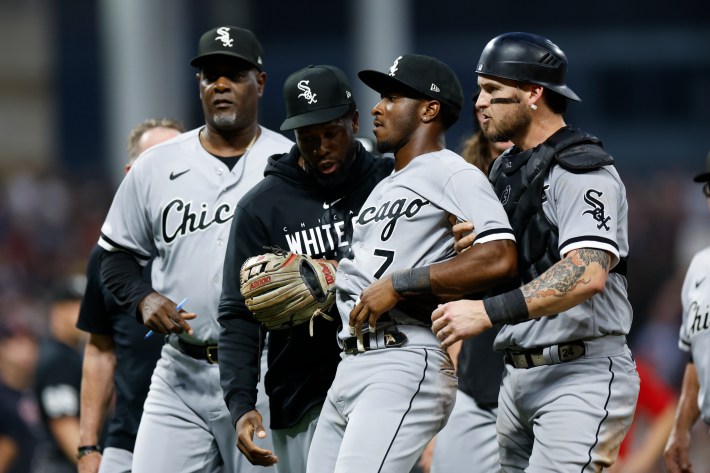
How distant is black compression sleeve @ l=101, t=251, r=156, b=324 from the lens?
496 cm

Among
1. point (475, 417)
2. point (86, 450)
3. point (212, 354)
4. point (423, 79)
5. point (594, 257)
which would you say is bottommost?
point (86, 450)

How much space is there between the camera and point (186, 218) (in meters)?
5.06

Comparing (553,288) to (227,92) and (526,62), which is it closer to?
(526,62)

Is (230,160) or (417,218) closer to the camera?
(417,218)

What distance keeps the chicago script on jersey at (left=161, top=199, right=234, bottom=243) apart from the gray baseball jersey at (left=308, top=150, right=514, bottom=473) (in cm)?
93

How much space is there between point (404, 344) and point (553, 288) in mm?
573

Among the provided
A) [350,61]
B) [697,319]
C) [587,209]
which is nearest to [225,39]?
[587,209]

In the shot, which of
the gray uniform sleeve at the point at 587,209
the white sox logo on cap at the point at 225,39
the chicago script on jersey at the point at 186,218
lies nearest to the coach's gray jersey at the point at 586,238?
the gray uniform sleeve at the point at 587,209

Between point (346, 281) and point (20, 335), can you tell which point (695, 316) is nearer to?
point (346, 281)

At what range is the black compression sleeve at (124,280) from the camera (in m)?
4.96

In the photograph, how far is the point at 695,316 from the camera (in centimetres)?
508

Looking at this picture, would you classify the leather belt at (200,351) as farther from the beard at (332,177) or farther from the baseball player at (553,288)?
the baseball player at (553,288)

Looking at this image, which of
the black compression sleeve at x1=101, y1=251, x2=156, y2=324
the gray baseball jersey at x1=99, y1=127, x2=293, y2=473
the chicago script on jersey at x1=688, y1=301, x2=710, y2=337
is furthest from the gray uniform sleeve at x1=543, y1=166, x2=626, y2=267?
the black compression sleeve at x1=101, y1=251, x2=156, y2=324

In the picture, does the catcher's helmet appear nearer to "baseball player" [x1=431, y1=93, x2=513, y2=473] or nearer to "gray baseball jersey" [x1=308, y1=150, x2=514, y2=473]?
"gray baseball jersey" [x1=308, y1=150, x2=514, y2=473]
